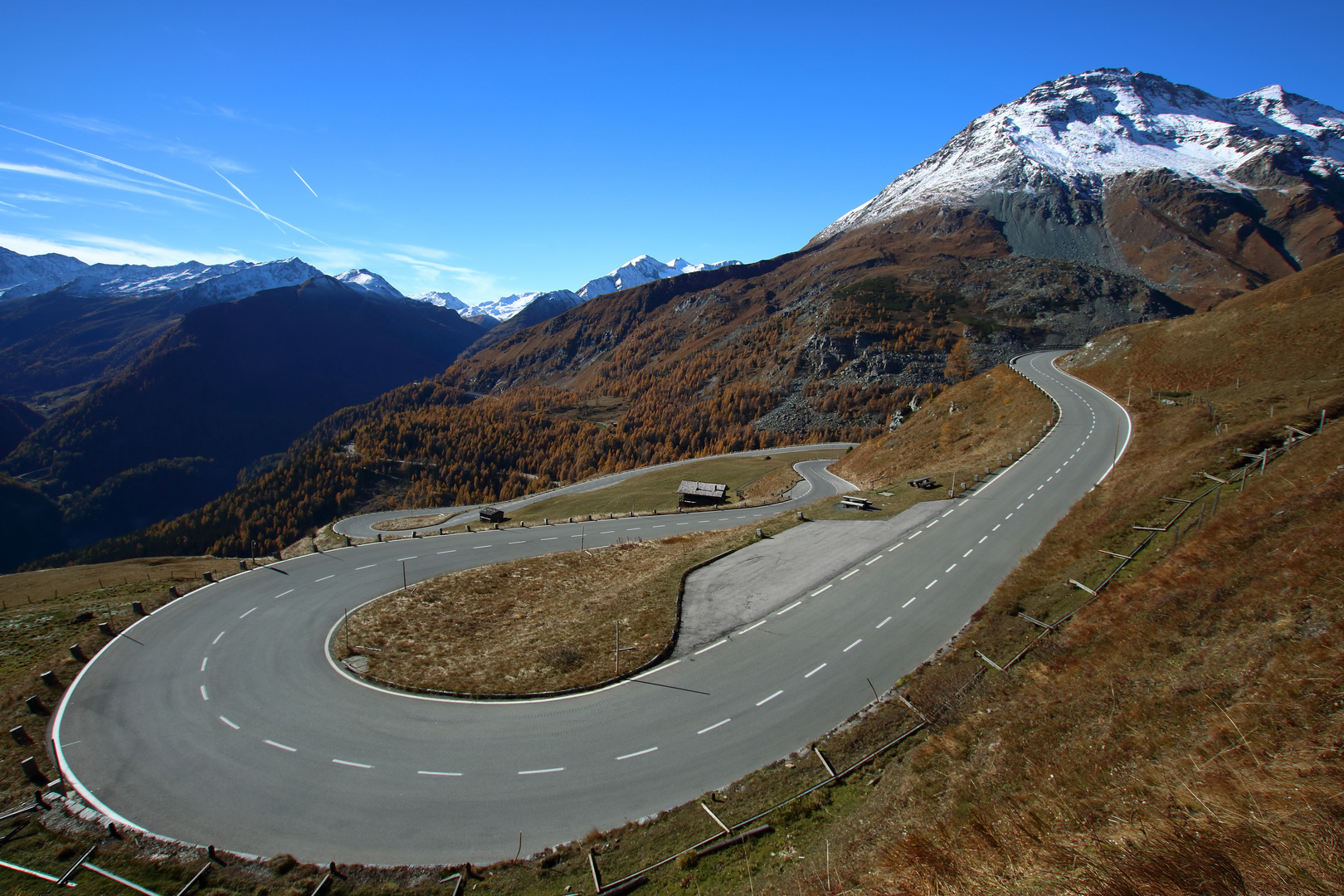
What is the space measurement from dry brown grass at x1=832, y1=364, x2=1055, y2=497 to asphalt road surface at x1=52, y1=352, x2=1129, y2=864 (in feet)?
65.4

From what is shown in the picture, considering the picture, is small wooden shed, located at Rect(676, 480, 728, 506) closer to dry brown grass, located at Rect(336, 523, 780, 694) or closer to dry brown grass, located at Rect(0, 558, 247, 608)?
dry brown grass, located at Rect(336, 523, 780, 694)

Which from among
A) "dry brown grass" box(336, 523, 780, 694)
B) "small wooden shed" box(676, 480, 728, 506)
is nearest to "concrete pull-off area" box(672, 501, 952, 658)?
"dry brown grass" box(336, 523, 780, 694)

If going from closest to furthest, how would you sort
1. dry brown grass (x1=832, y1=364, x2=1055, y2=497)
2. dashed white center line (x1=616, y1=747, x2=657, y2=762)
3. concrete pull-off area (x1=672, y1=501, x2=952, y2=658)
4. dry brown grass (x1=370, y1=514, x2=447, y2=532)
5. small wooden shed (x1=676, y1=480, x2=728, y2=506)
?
dashed white center line (x1=616, y1=747, x2=657, y2=762)
concrete pull-off area (x1=672, y1=501, x2=952, y2=658)
dry brown grass (x1=832, y1=364, x2=1055, y2=497)
small wooden shed (x1=676, y1=480, x2=728, y2=506)
dry brown grass (x1=370, y1=514, x2=447, y2=532)

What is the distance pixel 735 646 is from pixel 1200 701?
1566 cm

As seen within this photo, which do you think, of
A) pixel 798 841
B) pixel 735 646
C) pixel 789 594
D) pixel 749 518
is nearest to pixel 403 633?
pixel 735 646

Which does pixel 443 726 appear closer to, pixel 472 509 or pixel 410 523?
pixel 410 523

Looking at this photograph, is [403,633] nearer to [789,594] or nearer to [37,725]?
[37,725]

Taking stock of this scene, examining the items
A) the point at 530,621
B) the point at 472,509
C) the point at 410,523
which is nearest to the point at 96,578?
the point at 530,621

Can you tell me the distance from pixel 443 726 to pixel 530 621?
31.6 feet

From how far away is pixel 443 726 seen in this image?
65.4 feet

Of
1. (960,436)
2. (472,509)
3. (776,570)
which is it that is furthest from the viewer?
(472,509)

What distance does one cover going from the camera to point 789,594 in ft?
91.7

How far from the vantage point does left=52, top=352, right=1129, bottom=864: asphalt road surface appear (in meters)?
16.2

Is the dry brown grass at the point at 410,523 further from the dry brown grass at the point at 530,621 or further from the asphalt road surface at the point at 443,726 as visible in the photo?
the asphalt road surface at the point at 443,726
